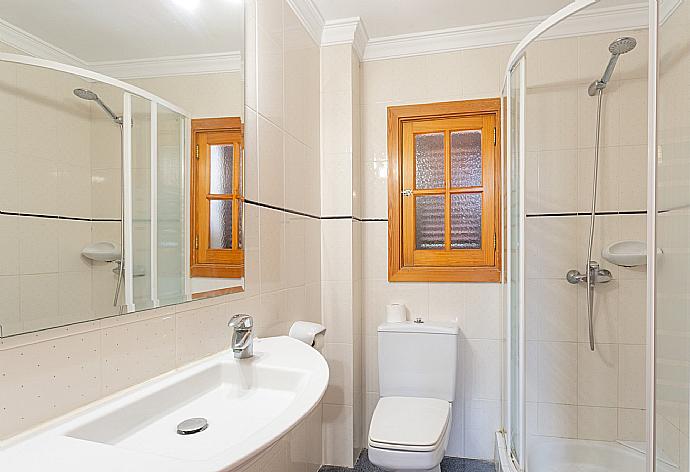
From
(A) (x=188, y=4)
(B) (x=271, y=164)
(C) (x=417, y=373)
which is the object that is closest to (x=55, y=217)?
(A) (x=188, y=4)

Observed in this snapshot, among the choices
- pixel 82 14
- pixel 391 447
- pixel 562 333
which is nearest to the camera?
pixel 82 14

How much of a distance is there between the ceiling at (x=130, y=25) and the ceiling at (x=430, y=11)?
0.88m

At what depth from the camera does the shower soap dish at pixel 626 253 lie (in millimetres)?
1389

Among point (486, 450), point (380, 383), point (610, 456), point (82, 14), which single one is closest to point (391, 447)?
point (380, 383)

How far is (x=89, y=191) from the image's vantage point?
1.10 m

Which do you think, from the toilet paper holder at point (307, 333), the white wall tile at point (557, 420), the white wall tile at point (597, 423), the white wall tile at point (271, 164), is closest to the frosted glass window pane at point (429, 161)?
the white wall tile at point (271, 164)

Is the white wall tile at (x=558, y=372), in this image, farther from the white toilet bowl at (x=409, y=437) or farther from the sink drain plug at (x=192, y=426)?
the sink drain plug at (x=192, y=426)

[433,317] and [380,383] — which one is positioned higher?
[433,317]

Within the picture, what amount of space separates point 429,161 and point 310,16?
3.33 feet

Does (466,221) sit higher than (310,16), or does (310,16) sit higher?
(310,16)

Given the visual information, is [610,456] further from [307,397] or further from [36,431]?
[36,431]

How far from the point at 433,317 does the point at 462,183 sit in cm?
77

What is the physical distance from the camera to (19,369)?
94 cm

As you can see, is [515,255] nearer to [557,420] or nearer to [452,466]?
[557,420]
